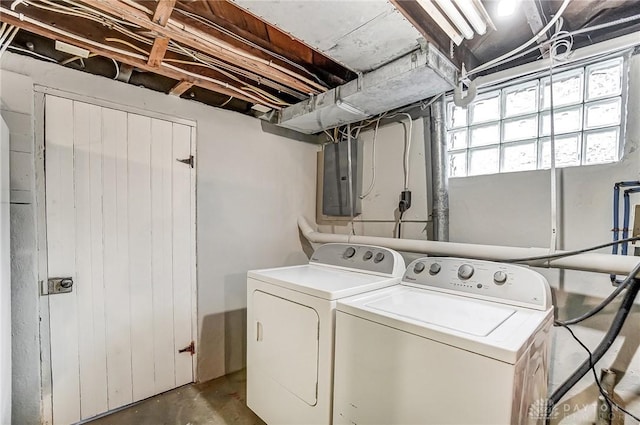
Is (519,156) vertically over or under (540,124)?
under

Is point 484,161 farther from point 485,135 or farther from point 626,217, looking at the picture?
point 626,217

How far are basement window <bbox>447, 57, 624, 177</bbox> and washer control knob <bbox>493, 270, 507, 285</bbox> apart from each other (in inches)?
28.4

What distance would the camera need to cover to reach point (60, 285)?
1639mm

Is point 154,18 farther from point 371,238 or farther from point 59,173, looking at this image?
point 371,238

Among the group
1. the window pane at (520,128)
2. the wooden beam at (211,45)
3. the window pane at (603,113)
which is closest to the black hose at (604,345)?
the window pane at (603,113)

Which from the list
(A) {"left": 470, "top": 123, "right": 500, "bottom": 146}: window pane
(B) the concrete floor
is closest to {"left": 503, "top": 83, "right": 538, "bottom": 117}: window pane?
(A) {"left": 470, "top": 123, "right": 500, "bottom": 146}: window pane

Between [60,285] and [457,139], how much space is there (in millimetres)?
2660

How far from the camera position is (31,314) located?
5.10 ft

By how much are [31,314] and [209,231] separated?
1053 mm

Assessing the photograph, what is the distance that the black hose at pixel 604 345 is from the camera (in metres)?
1.19

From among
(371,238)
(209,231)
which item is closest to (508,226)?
(371,238)

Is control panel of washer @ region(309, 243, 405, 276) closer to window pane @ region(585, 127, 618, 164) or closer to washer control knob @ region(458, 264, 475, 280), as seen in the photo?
washer control knob @ region(458, 264, 475, 280)

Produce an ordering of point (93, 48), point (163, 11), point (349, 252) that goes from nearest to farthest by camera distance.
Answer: point (163, 11) < point (93, 48) < point (349, 252)

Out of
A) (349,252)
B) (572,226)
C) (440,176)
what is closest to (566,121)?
(572,226)
